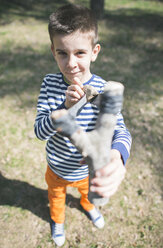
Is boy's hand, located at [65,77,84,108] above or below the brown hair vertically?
below

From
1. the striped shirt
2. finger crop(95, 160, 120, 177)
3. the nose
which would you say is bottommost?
the striped shirt

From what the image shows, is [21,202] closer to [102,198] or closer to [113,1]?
[102,198]

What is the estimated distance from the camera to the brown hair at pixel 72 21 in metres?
1.32

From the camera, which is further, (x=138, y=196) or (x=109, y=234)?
(x=138, y=196)

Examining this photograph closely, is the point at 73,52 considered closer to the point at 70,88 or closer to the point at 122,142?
the point at 70,88

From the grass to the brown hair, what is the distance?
205cm

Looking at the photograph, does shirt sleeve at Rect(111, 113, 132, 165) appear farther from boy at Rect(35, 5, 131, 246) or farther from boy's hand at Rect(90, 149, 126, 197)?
boy's hand at Rect(90, 149, 126, 197)

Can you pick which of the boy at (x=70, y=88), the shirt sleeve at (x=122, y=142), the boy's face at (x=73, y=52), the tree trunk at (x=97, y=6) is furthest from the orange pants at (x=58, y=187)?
the tree trunk at (x=97, y=6)

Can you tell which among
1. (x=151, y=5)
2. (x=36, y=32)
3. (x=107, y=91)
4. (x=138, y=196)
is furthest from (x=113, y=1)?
(x=107, y=91)

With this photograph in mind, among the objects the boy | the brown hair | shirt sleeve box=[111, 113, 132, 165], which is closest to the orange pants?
the boy

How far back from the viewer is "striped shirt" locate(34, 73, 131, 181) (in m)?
1.39

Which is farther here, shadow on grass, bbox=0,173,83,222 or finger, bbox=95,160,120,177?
shadow on grass, bbox=0,173,83,222

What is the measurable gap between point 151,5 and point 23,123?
8.76 metres

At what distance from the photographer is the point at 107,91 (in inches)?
30.0
